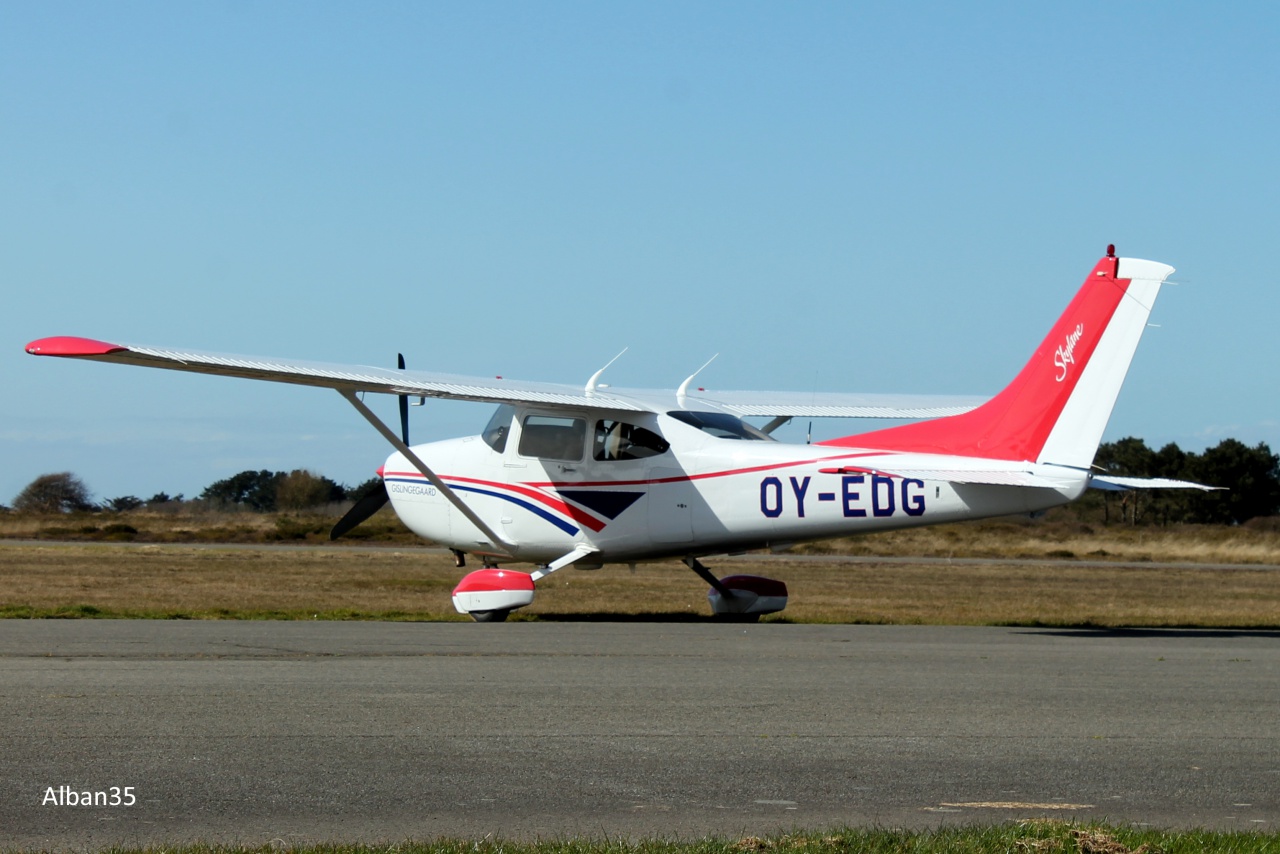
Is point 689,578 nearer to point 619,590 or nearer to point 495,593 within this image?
point 619,590

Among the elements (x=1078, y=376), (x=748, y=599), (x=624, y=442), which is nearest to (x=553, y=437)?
(x=624, y=442)

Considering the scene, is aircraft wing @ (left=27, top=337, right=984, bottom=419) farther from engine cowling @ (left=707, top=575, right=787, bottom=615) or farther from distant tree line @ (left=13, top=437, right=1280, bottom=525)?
distant tree line @ (left=13, top=437, right=1280, bottom=525)

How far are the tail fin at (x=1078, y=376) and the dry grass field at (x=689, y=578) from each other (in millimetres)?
3311

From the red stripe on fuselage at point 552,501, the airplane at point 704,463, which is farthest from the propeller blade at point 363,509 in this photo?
the red stripe on fuselage at point 552,501

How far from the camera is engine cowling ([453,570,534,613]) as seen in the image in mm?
15477

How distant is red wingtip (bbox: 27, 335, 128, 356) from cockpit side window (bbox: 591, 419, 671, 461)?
229 inches

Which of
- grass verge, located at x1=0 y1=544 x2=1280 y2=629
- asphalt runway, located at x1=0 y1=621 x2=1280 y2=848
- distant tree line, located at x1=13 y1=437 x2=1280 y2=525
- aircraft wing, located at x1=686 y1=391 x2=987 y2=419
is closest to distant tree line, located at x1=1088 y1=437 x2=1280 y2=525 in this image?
distant tree line, located at x1=13 y1=437 x2=1280 y2=525

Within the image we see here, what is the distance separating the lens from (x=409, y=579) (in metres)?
26.0

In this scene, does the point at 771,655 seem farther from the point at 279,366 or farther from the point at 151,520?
the point at 151,520

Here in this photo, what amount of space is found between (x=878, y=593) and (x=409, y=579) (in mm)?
8554

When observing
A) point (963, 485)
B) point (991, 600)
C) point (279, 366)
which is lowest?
point (991, 600)

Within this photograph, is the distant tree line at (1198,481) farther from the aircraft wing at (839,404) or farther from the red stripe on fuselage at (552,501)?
the red stripe on fuselage at (552,501)

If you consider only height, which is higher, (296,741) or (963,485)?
(963,485)

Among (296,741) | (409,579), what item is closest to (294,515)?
(409,579)
